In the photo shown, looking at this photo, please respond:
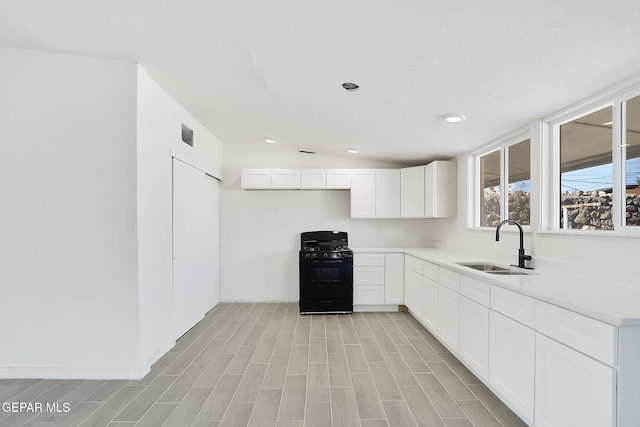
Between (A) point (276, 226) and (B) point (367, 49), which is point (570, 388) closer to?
(B) point (367, 49)

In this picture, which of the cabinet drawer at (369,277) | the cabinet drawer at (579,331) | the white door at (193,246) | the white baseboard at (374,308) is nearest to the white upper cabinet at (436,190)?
the cabinet drawer at (369,277)

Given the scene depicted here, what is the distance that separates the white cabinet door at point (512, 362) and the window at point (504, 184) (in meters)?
1.32

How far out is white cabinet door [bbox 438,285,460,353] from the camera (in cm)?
262

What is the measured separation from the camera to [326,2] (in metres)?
1.44

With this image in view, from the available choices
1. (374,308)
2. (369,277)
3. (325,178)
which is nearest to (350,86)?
(325,178)

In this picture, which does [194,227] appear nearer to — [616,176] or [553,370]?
[553,370]

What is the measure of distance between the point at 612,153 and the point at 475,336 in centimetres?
160

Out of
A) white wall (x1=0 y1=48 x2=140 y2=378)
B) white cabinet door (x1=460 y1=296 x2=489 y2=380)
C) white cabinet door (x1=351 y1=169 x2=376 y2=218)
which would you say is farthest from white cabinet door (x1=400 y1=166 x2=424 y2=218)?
white wall (x1=0 y1=48 x2=140 y2=378)

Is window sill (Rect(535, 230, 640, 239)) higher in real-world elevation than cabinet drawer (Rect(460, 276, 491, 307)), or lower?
higher

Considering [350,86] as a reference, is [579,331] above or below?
below

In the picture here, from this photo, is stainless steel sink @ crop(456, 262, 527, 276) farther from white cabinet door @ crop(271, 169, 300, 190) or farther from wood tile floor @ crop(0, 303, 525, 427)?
white cabinet door @ crop(271, 169, 300, 190)

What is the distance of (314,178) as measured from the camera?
4.44m

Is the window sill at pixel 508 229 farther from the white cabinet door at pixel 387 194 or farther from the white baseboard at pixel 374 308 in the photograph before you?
the white baseboard at pixel 374 308

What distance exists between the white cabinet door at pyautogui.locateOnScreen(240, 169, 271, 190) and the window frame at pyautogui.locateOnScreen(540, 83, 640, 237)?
10.8ft
